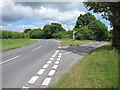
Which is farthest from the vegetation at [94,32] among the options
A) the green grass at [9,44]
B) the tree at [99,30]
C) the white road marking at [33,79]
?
the white road marking at [33,79]

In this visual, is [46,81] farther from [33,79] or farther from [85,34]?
[85,34]

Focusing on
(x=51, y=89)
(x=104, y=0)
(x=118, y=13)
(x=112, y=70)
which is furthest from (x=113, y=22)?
(x=51, y=89)

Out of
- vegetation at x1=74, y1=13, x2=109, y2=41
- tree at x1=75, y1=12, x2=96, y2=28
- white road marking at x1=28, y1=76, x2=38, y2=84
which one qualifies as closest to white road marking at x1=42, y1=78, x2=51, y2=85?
white road marking at x1=28, y1=76, x2=38, y2=84

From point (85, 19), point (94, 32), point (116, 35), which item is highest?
point (85, 19)

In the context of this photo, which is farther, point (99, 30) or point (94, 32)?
point (94, 32)

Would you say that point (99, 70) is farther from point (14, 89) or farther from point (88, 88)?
point (14, 89)

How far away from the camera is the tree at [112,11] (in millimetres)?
14067

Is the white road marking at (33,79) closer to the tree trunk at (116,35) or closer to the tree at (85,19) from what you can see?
the tree trunk at (116,35)

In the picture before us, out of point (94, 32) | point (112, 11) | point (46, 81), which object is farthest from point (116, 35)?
point (94, 32)

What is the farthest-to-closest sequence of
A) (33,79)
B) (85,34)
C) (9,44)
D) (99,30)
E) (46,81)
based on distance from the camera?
(99,30) → (85,34) → (9,44) → (33,79) → (46,81)

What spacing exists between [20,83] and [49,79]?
1.25 m

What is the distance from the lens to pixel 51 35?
99438 mm

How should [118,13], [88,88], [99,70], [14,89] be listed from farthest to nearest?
1. [118,13]
2. [99,70]
3. [14,89]
4. [88,88]

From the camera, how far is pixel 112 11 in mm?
14625
